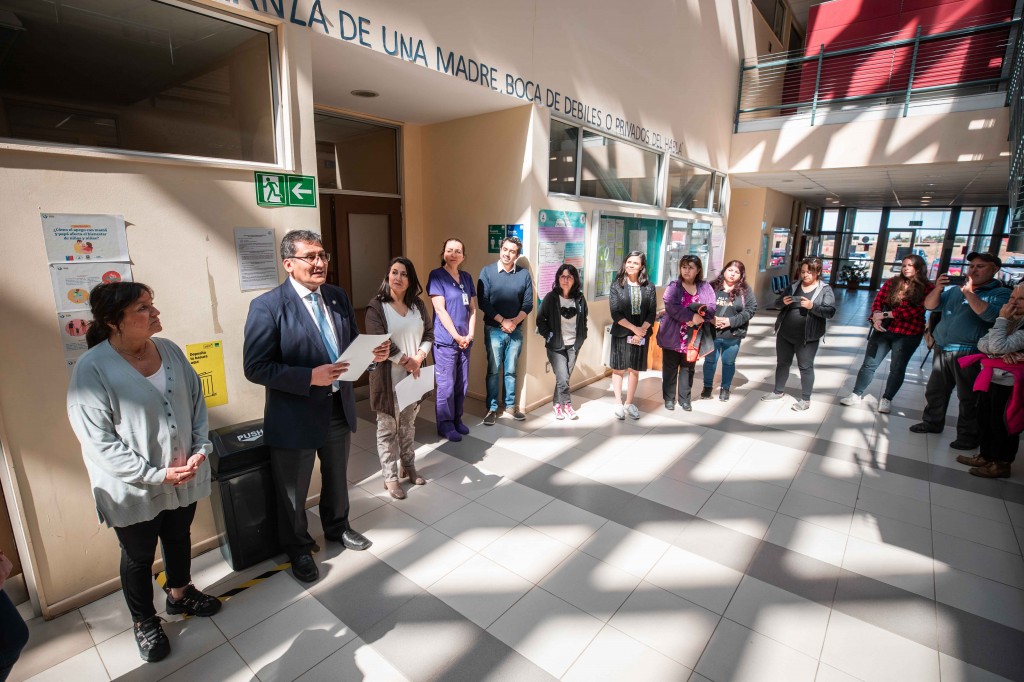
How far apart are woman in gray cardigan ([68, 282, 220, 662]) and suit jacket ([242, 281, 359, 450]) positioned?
0.90 ft

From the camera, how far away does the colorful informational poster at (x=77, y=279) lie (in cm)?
211

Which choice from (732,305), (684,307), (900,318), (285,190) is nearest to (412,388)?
(285,190)

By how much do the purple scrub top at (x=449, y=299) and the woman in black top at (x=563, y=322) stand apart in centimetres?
75

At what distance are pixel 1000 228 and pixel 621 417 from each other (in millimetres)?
15590

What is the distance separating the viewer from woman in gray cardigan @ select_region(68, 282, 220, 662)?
1737mm

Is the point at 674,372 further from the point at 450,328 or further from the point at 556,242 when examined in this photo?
the point at 450,328

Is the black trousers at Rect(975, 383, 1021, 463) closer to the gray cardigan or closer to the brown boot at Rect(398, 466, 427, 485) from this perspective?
the brown boot at Rect(398, 466, 427, 485)

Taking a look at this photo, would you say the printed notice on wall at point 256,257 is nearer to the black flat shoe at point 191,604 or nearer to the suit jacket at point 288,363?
the suit jacket at point 288,363

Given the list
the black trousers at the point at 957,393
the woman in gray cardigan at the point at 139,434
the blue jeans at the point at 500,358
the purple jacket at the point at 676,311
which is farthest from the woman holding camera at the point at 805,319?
the woman in gray cardigan at the point at 139,434

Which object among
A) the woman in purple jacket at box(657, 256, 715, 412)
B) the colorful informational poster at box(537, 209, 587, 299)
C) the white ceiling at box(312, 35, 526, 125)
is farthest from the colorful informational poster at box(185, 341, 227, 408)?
the woman in purple jacket at box(657, 256, 715, 412)

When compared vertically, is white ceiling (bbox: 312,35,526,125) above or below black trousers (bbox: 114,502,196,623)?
above

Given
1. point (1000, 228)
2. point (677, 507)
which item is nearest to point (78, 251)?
point (677, 507)

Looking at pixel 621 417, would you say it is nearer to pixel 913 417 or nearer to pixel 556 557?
pixel 556 557

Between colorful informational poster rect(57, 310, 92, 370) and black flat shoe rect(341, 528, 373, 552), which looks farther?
black flat shoe rect(341, 528, 373, 552)
